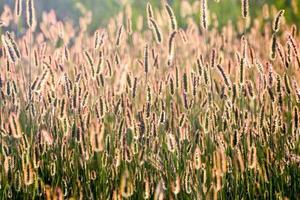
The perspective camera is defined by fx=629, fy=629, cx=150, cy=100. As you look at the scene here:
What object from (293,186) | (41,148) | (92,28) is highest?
(92,28)

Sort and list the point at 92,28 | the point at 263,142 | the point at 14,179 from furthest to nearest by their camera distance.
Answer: the point at 92,28 → the point at 263,142 → the point at 14,179

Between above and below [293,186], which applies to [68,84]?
above

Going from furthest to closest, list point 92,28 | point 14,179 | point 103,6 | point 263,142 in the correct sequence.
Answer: point 103,6 → point 92,28 → point 263,142 → point 14,179

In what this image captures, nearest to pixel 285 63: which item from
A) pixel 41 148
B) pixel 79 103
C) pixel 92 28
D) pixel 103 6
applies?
pixel 79 103

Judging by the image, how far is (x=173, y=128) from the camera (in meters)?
2.43

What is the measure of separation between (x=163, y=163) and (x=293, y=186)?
442 mm

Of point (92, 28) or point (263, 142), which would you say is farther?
point (92, 28)

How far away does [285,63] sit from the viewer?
217 centimetres

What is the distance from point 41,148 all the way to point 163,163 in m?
0.42

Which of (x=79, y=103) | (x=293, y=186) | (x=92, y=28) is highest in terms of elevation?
(x=92, y=28)

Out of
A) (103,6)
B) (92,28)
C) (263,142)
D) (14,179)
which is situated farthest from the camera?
(103,6)

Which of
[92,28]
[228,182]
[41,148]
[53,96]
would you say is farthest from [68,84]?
[92,28]

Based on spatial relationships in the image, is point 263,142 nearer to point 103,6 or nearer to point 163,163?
point 163,163

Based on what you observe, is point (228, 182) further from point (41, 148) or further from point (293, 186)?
point (41, 148)
